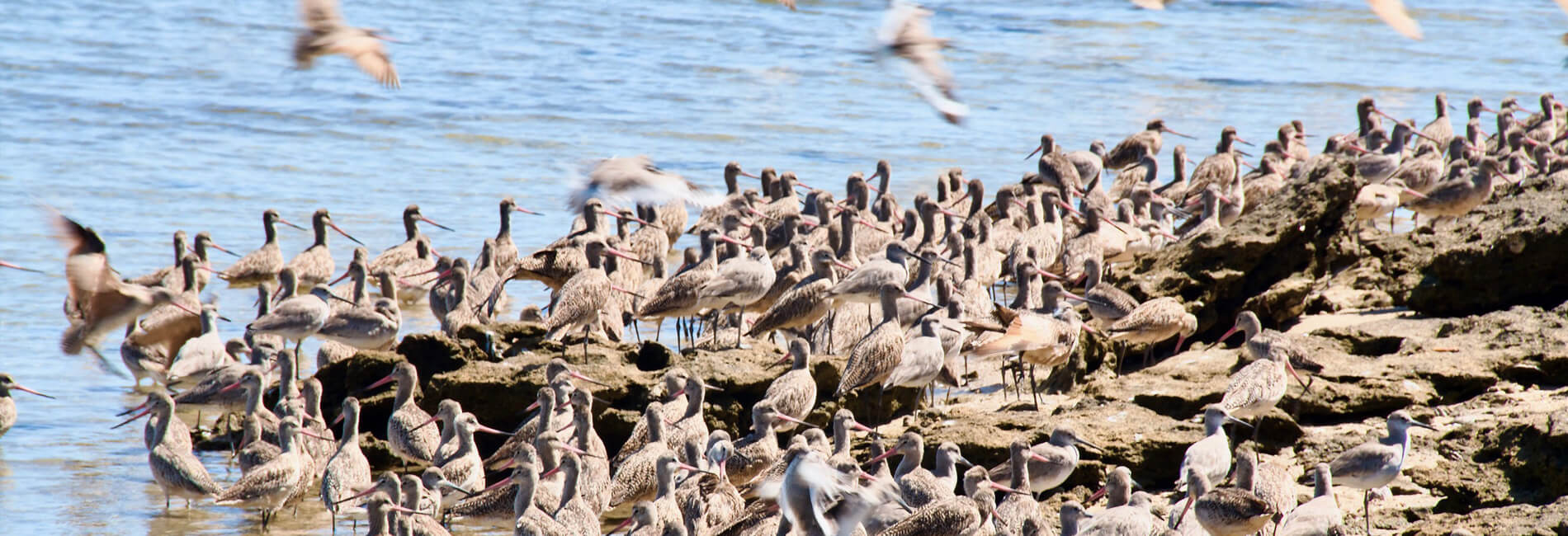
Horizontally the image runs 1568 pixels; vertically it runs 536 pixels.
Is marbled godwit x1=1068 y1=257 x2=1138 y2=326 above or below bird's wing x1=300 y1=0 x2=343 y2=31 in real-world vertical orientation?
below

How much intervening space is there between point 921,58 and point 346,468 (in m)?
5.45

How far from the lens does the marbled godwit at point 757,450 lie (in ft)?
27.9

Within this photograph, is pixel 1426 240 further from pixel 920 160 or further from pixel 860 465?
pixel 920 160

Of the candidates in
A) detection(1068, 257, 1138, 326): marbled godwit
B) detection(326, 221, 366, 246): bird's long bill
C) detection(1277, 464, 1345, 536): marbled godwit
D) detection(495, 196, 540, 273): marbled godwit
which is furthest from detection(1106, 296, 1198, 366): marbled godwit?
detection(326, 221, 366, 246): bird's long bill

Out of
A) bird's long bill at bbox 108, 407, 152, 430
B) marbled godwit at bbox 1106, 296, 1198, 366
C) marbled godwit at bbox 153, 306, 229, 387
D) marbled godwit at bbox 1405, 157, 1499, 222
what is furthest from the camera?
marbled godwit at bbox 1405, 157, 1499, 222

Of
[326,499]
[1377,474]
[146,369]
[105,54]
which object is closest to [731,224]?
[146,369]

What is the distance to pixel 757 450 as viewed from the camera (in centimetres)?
853

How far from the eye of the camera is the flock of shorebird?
7387mm

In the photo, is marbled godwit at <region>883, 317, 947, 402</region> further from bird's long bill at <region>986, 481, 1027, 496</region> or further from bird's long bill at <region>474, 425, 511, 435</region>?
bird's long bill at <region>474, 425, 511, 435</region>

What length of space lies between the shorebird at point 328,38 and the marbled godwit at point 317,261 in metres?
9.94

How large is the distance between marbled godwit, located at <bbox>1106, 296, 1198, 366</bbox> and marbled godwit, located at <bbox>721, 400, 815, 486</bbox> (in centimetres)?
253

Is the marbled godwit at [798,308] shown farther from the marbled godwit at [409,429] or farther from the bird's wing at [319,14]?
the bird's wing at [319,14]

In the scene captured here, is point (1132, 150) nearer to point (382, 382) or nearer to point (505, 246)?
point (505, 246)

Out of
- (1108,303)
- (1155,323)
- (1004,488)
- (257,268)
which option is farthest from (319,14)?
(257,268)
